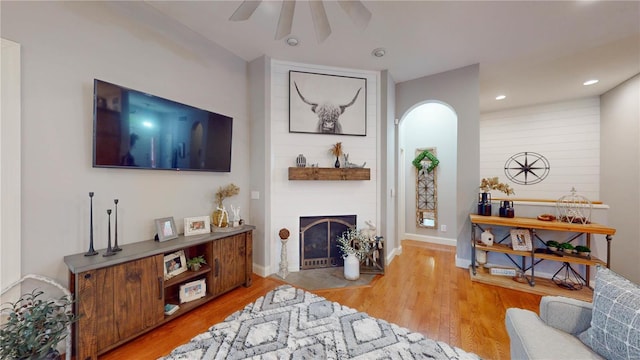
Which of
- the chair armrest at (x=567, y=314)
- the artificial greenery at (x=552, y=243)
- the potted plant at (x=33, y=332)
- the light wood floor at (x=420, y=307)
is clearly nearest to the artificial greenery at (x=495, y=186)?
the artificial greenery at (x=552, y=243)

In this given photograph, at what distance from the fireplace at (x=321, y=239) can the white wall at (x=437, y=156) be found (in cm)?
221

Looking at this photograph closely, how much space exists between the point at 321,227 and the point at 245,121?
5.99 ft

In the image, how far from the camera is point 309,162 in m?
3.19

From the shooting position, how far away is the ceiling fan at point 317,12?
4.82 ft

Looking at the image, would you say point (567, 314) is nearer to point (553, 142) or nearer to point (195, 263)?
point (195, 263)

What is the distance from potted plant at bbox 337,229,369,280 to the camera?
114 inches

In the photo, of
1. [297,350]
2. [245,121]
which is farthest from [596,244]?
[245,121]

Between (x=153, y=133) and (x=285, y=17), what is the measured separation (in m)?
1.57

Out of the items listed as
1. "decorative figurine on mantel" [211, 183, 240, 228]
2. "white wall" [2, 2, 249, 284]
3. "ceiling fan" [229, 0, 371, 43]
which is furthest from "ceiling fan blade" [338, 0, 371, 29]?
"decorative figurine on mantel" [211, 183, 240, 228]

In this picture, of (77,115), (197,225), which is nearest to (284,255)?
(197,225)

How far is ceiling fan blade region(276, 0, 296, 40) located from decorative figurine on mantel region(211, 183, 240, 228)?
5.88 feet

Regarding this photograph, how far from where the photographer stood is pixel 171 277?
211 cm

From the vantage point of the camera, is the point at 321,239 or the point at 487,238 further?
the point at 321,239

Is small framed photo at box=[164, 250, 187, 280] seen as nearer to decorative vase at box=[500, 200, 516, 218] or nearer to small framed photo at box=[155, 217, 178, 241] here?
small framed photo at box=[155, 217, 178, 241]
